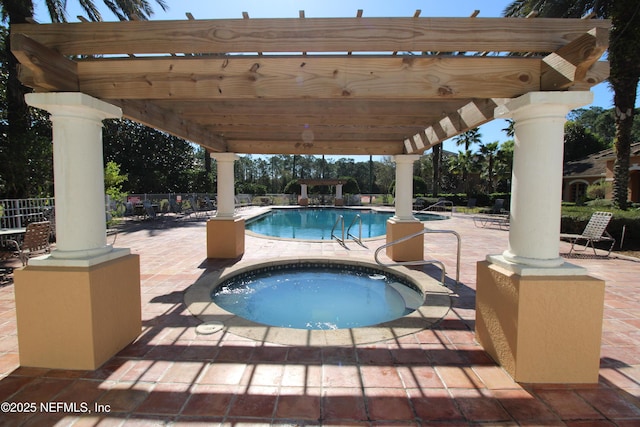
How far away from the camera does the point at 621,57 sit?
9.86 metres

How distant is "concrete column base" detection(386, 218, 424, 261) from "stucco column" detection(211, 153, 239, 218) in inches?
156

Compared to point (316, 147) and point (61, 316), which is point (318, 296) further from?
point (61, 316)

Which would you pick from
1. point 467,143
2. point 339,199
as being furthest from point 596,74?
point 467,143

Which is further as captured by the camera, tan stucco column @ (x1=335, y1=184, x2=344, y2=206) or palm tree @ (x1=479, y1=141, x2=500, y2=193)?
tan stucco column @ (x1=335, y1=184, x2=344, y2=206)

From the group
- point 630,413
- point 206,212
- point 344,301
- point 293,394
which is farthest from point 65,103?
point 206,212

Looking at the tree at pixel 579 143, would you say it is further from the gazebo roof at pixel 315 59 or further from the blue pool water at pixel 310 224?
the gazebo roof at pixel 315 59

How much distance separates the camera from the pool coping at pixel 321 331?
351 centimetres

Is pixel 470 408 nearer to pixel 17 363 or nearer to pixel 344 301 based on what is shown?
pixel 344 301

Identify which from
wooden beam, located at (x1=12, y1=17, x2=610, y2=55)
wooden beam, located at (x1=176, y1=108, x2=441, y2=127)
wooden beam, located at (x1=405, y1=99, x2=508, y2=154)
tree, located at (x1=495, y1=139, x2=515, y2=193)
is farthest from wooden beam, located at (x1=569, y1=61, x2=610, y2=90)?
tree, located at (x1=495, y1=139, x2=515, y2=193)

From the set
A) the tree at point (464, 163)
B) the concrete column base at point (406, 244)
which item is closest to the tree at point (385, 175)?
the tree at point (464, 163)

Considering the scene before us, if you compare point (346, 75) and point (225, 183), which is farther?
point (225, 183)

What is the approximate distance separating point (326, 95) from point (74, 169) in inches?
96.7

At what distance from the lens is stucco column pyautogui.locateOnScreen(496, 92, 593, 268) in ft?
9.20

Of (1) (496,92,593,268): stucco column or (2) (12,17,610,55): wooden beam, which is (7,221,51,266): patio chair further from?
(1) (496,92,593,268): stucco column
